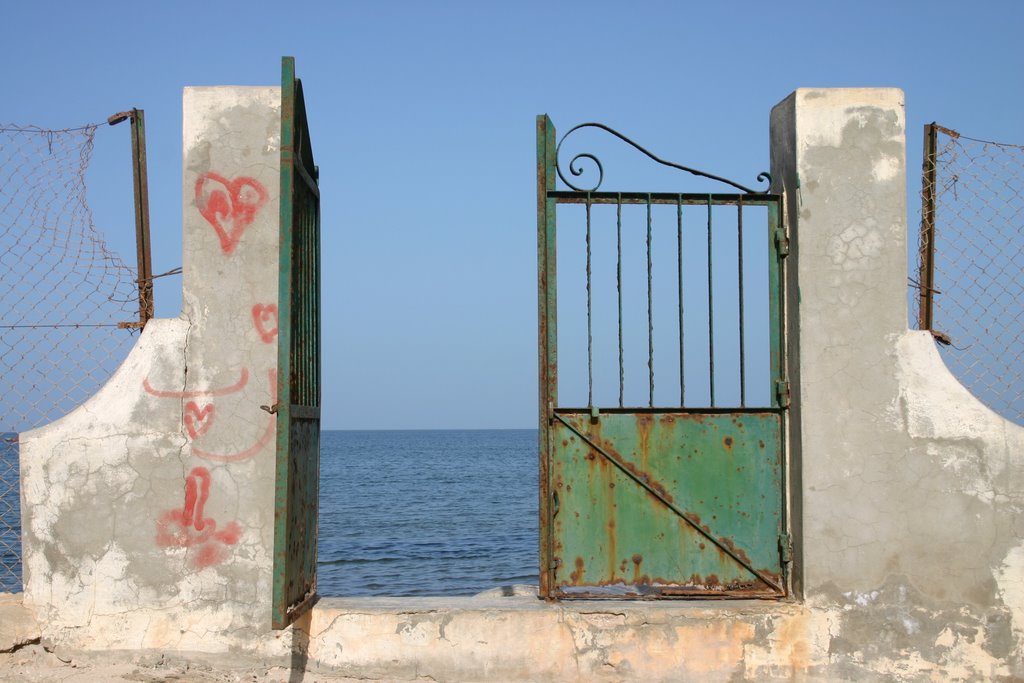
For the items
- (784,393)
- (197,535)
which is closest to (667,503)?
(784,393)

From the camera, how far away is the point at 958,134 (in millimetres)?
5797

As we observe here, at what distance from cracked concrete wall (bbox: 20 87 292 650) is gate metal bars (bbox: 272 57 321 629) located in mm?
192

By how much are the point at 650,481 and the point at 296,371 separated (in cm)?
194

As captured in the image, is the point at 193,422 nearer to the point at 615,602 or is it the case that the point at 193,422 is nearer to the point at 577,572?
the point at 577,572

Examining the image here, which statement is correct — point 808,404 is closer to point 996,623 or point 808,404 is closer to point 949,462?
point 949,462

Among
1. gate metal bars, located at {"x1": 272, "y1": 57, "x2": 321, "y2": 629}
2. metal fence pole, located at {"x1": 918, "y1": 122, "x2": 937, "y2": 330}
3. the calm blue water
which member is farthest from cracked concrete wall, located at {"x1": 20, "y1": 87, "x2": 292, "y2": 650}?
the calm blue water

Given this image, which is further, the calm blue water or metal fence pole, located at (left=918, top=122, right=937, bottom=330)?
the calm blue water

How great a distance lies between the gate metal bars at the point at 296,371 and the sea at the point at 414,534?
120 cm

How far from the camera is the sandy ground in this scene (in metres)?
5.18

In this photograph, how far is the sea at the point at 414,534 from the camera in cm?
1526

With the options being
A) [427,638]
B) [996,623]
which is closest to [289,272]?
[427,638]

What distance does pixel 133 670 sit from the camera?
5199 mm

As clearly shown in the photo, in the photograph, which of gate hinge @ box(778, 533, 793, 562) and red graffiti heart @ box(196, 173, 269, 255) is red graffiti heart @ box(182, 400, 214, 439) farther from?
gate hinge @ box(778, 533, 793, 562)

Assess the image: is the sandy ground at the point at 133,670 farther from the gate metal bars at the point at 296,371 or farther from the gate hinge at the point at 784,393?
the gate hinge at the point at 784,393
